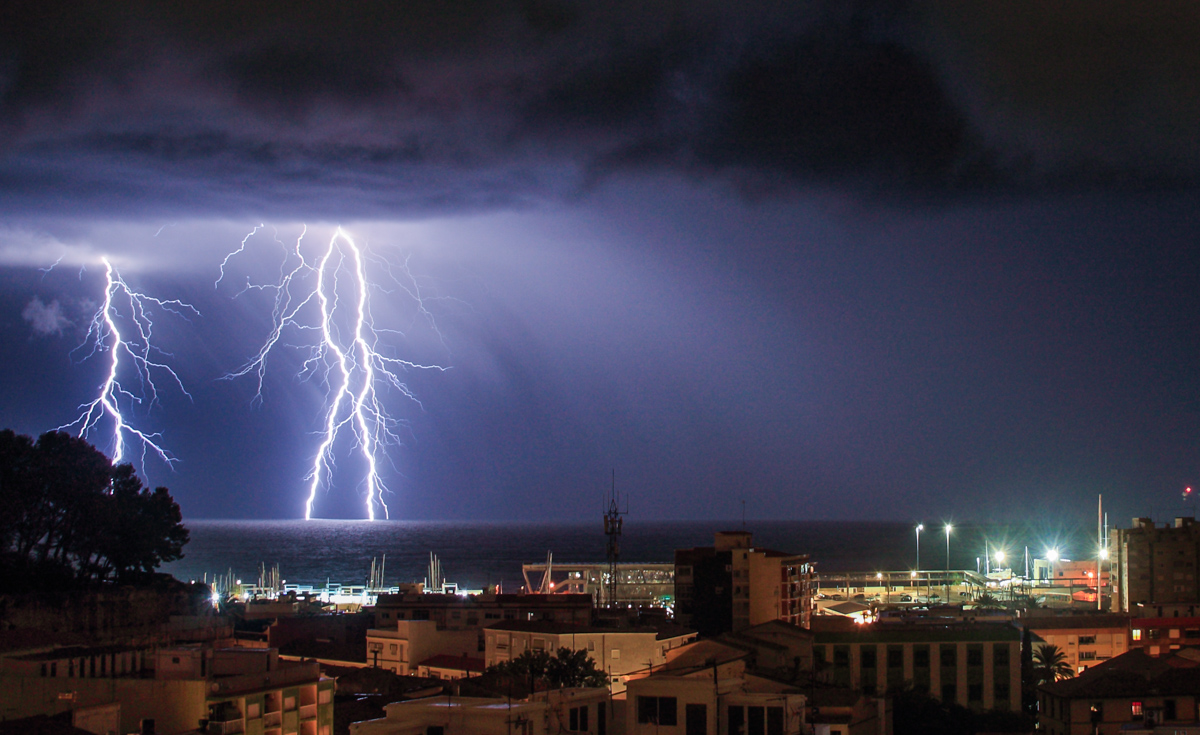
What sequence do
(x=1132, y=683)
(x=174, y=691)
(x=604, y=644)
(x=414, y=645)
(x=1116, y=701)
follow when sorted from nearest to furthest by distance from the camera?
(x=174, y=691), (x=1116, y=701), (x=1132, y=683), (x=604, y=644), (x=414, y=645)

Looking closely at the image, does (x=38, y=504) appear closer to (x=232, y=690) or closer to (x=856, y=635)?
(x=232, y=690)

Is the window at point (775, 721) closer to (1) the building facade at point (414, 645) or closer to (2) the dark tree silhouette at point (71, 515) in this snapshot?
(1) the building facade at point (414, 645)

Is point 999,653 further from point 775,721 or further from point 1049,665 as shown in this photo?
point 775,721

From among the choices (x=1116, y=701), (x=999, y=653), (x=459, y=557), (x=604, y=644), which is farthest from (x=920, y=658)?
(x=459, y=557)

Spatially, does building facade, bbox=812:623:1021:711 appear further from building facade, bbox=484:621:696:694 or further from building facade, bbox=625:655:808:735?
building facade, bbox=625:655:808:735

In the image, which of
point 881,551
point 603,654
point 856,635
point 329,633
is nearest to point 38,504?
point 329,633

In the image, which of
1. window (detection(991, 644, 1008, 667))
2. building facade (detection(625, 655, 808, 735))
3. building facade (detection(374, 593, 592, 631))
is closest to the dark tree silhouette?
building facade (detection(374, 593, 592, 631))
